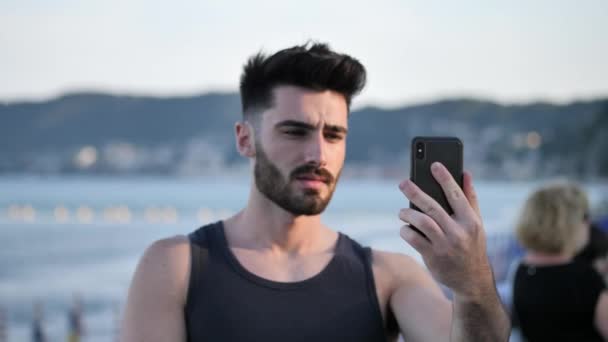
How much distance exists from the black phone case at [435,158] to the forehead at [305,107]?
1.94 ft

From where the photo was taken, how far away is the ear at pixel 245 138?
225 cm

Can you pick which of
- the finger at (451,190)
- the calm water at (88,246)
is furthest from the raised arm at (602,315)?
the finger at (451,190)

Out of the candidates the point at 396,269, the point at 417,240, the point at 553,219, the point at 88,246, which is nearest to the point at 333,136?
the point at 396,269

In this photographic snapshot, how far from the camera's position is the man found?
6.38 ft

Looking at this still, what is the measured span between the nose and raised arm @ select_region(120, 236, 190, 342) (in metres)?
0.46

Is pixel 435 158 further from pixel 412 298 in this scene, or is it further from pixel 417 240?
pixel 412 298

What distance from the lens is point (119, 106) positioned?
285ft

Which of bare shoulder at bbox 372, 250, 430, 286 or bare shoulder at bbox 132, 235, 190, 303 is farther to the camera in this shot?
bare shoulder at bbox 372, 250, 430, 286

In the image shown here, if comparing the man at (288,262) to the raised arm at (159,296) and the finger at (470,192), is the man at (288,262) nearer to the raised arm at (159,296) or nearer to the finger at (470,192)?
the raised arm at (159,296)

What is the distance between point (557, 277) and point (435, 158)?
5.81 ft

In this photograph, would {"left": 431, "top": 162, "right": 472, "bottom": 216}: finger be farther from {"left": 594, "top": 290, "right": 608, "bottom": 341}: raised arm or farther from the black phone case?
{"left": 594, "top": 290, "right": 608, "bottom": 341}: raised arm

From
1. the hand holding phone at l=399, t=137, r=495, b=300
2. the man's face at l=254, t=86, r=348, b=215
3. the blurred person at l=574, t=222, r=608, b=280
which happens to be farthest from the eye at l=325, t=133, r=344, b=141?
the blurred person at l=574, t=222, r=608, b=280

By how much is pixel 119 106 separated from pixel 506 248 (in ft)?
264

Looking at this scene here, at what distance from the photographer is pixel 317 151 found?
6.69 ft
